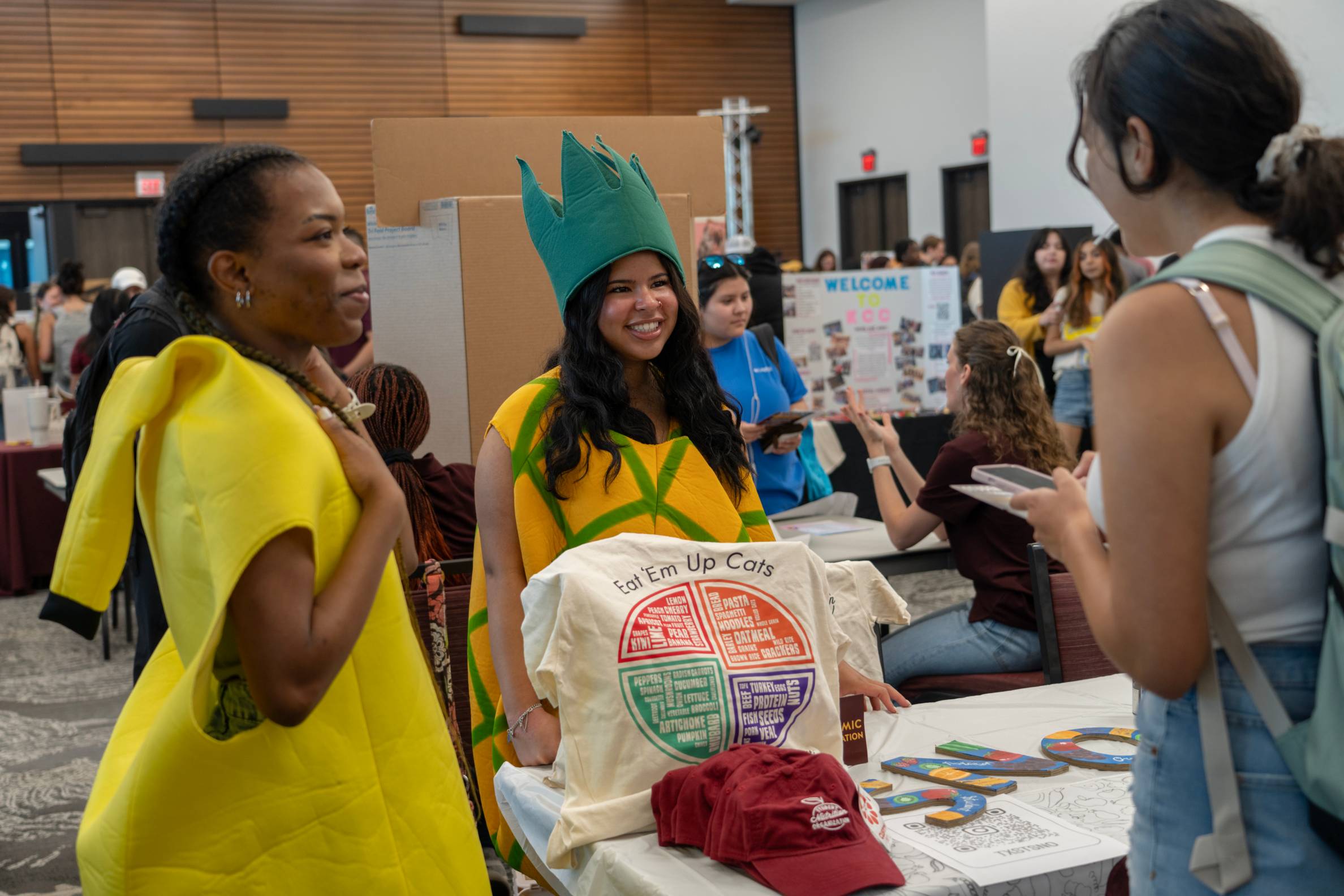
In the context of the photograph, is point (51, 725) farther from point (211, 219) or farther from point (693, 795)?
point (211, 219)

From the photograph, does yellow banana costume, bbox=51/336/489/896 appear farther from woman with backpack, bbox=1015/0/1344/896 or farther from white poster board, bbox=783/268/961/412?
white poster board, bbox=783/268/961/412

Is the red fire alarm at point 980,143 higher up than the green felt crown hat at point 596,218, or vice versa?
the red fire alarm at point 980,143

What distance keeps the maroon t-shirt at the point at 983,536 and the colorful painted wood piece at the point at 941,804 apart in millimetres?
1449

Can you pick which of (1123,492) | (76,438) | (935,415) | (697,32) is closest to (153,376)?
(1123,492)

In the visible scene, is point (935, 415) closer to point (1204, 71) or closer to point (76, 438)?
point (76, 438)

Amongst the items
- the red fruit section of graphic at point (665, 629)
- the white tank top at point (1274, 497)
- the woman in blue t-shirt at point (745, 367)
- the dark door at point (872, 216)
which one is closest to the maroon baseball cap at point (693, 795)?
the red fruit section of graphic at point (665, 629)

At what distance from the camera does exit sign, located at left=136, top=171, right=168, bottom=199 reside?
1249cm

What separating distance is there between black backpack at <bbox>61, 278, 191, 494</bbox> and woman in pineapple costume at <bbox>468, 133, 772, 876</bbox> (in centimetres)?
85

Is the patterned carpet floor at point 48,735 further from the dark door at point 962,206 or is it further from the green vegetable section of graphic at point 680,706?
the dark door at point 962,206

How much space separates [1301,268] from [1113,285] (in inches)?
224

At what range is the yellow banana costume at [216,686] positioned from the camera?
1.07 m

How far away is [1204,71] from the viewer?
981mm

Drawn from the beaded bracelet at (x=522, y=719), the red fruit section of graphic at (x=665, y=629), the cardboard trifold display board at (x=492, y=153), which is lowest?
the beaded bracelet at (x=522, y=719)

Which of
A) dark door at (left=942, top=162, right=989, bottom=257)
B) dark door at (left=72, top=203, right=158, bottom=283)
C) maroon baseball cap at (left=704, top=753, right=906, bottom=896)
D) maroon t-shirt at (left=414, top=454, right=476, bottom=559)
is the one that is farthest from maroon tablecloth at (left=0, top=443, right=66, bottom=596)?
dark door at (left=942, top=162, right=989, bottom=257)
